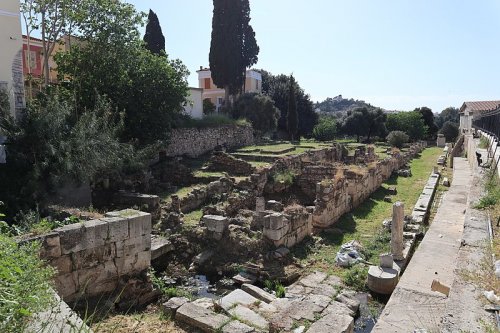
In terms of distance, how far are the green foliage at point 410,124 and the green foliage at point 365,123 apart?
11.0 feet

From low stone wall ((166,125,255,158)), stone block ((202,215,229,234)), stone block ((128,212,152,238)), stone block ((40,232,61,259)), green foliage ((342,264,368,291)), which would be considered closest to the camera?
stone block ((40,232,61,259))

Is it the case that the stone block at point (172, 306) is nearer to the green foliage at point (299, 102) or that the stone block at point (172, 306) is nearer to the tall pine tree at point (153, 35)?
the tall pine tree at point (153, 35)

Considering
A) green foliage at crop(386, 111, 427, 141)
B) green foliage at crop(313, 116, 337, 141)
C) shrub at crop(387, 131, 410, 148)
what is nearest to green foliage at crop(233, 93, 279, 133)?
green foliage at crop(313, 116, 337, 141)

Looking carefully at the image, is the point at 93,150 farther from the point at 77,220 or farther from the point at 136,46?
the point at 136,46

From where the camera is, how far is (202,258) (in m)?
9.86

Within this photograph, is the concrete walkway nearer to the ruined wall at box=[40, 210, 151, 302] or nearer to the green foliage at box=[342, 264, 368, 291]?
the green foliage at box=[342, 264, 368, 291]

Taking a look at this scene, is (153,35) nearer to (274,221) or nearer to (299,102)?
(299,102)

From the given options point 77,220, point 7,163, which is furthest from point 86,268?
point 7,163

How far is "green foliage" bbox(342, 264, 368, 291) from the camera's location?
8.75 m

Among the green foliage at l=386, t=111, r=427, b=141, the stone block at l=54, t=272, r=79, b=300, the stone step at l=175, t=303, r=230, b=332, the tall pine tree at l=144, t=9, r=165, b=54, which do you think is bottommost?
the stone step at l=175, t=303, r=230, b=332

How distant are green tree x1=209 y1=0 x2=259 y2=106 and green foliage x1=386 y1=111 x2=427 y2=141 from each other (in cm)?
2582

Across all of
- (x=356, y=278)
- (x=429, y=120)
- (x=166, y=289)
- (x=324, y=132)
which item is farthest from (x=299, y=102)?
(x=166, y=289)

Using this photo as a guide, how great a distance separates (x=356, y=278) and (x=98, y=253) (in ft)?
18.2

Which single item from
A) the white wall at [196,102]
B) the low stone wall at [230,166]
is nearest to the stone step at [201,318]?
the low stone wall at [230,166]
